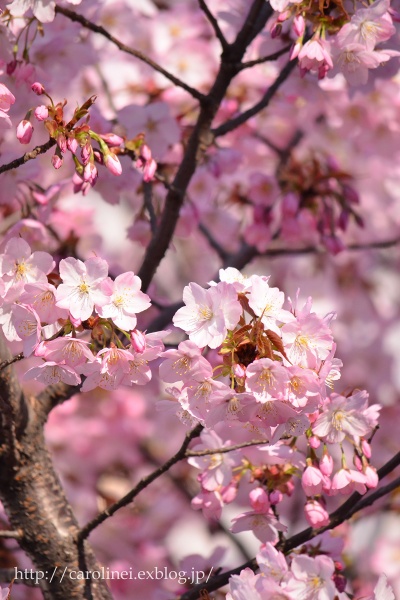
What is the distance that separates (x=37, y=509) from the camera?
6.73ft

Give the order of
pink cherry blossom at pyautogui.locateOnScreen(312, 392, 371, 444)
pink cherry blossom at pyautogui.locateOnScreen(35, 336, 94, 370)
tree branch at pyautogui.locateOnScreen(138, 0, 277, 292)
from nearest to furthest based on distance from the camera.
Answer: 1. pink cherry blossom at pyautogui.locateOnScreen(35, 336, 94, 370)
2. pink cherry blossom at pyautogui.locateOnScreen(312, 392, 371, 444)
3. tree branch at pyautogui.locateOnScreen(138, 0, 277, 292)

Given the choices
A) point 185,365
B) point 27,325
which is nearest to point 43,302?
point 27,325

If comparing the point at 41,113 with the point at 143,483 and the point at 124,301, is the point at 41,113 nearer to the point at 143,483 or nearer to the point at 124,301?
the point at 124,301

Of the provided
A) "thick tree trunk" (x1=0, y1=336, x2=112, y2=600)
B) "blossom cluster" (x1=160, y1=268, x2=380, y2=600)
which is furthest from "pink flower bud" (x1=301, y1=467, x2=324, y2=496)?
"thick tree trunk" (x1=0, y1=336, x2=112, y2=600)

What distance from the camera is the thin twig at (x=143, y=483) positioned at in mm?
1847

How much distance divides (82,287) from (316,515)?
0.68 metres

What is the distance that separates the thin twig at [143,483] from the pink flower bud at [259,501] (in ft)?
0.63

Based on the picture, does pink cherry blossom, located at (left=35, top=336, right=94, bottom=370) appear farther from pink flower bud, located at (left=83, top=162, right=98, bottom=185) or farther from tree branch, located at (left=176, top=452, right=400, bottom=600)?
tree branch, located at (left=176, top=452, right=400, bottom=600)

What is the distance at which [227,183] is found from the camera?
154 inches

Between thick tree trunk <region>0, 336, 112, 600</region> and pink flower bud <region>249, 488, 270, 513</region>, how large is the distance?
1.33ft

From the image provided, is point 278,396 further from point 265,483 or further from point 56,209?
point 56,209

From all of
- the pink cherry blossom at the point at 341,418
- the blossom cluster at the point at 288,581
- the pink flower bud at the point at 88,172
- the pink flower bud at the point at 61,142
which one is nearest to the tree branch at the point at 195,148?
the pink flower bud at the point at 88,172

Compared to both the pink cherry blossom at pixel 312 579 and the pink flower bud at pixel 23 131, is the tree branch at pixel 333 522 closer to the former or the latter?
the pink cherry blossom at pixel 312 579

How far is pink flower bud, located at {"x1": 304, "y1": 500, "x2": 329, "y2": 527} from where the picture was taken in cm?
188
